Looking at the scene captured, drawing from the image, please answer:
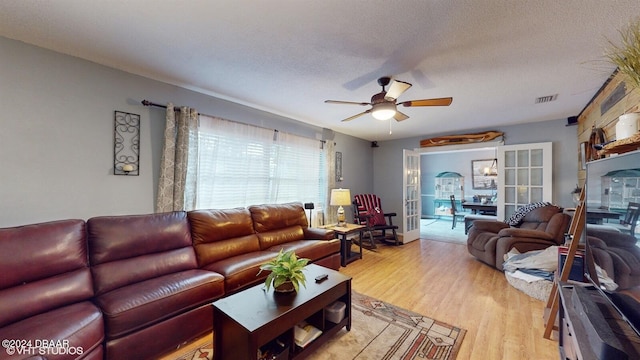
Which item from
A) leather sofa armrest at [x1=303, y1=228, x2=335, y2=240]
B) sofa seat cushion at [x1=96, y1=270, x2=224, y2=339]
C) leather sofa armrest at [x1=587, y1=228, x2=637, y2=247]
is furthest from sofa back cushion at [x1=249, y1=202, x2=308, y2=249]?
leather sofa armrest at [x1=587, y1=228, x2=637, y2=247]

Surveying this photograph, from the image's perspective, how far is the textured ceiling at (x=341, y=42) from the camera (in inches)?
59.4

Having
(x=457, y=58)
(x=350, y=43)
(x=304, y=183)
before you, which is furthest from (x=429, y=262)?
(x=350, y=43)

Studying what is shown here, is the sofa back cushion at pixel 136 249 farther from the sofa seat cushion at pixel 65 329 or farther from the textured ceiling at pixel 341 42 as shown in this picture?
the textured ceiling at pixel 341 42

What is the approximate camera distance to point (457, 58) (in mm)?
2084

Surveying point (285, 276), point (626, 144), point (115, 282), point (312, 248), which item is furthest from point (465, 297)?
point (115, 282)

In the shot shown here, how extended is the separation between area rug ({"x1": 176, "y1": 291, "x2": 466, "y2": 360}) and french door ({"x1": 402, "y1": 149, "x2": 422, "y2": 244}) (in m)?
2.97

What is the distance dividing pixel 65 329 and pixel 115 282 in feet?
1.77

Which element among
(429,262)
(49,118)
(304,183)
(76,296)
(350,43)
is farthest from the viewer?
(304,183)

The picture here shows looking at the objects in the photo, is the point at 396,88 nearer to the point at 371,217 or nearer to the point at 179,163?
the point at 179,163

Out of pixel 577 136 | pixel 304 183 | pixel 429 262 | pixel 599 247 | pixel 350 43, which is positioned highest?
pixel 350 43

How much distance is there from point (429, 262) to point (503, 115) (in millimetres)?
2600

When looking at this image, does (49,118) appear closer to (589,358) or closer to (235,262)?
(235,262)

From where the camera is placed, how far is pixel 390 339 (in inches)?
75.1

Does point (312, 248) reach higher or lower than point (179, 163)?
lower
